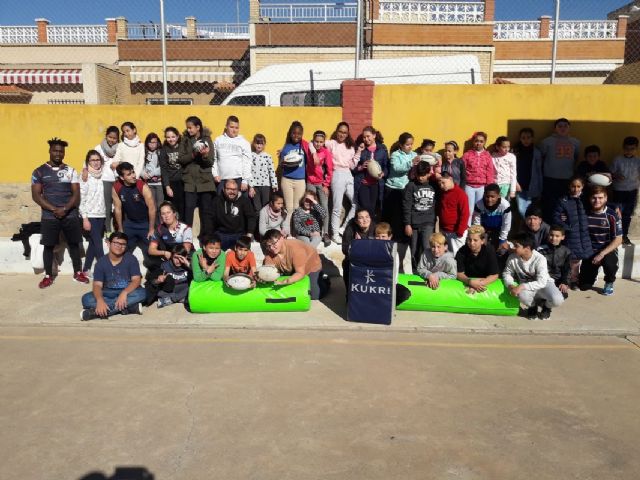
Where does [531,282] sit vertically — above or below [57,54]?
below

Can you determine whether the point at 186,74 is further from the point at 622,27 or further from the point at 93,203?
the point at 622,27

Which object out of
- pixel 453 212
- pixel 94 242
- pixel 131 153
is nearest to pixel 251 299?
pixel 94 242

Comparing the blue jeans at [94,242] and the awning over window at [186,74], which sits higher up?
the awning over window at [186,74]

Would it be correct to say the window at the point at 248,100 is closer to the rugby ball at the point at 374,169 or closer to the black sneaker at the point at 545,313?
the rugby ball at the point at 374,169

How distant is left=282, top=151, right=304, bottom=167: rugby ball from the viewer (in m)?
9.13

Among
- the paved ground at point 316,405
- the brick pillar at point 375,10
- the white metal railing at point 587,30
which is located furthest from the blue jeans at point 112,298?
the white metal railing at point 587,30

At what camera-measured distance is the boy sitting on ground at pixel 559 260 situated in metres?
7.92

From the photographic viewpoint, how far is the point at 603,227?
333 inches

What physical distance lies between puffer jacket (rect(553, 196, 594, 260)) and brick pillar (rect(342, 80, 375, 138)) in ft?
12.0

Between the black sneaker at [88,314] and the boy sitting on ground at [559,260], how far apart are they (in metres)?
5.97

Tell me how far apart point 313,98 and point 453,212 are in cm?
403

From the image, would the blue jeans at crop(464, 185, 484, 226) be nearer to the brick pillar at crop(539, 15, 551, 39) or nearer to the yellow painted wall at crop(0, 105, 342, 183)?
the yellow painted wall at crop(0, 105, 342, 183)

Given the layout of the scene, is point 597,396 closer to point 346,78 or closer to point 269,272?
point 269,272

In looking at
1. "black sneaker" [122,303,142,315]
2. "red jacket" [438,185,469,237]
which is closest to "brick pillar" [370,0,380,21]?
"red jacket" [438,185,469,237]
